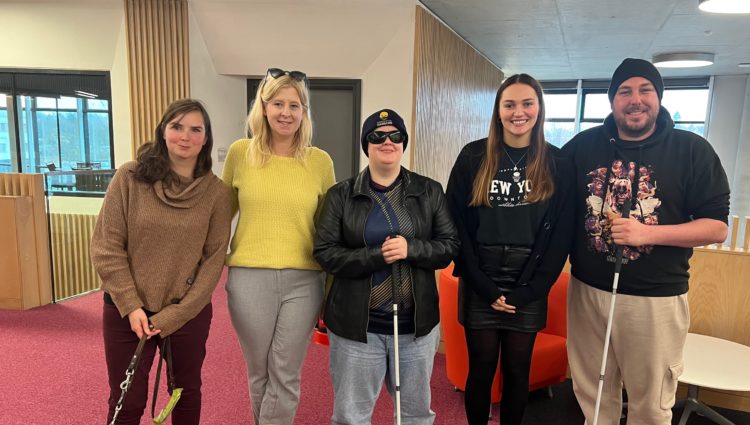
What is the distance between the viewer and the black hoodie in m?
1.87

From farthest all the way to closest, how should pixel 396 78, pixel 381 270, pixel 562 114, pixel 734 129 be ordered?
pixel 562 114
pixel 734 129
pixel 396 78
pixel 381 270

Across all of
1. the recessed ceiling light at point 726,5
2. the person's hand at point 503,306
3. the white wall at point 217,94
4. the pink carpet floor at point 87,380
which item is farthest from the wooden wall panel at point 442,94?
the person's hand at point 503,306

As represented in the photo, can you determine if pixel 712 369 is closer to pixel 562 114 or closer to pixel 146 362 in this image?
pixel 146 362

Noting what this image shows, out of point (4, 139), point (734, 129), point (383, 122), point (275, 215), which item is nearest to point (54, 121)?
point (4, 139)

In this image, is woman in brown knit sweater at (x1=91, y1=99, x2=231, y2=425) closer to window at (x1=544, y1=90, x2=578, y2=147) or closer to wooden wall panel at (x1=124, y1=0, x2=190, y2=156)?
wooden wall panel at (x1=124, y1=0, x2=190, y2=156)

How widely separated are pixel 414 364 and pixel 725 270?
2.32m

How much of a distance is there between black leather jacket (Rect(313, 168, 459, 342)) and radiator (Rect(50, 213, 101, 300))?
4065mm

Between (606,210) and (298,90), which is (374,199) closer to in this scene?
(298,90)

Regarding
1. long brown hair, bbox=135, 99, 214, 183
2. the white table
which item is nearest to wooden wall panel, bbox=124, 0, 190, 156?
long brown hair, bbox=135, 99, 214, 183

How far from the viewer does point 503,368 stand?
2.07 metres

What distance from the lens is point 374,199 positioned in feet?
6.08

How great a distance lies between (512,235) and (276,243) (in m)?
0.96

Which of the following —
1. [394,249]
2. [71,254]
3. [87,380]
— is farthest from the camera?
[71,254]

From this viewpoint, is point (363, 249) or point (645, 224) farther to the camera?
point (645, 224)
